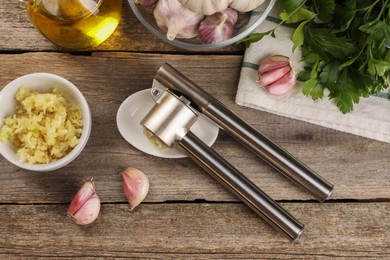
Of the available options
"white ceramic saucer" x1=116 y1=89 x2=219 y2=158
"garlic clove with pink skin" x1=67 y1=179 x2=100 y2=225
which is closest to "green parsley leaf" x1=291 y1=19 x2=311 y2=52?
"white ceramic saucer" x1=116 y1=89 x2=219 y2=158

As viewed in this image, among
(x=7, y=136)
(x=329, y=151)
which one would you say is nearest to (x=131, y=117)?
(x=7, y=136)

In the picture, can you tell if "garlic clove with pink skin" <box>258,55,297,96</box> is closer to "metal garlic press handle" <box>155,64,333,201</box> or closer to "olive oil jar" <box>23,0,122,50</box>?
"metal garlic press handle" <box>155,64,333,201</box>

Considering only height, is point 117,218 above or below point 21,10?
below

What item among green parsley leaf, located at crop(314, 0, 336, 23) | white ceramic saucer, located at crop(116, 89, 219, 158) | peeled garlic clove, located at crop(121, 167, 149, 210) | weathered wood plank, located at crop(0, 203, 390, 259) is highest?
green parsley leaf, located at crop(314, 0, 336, 23)

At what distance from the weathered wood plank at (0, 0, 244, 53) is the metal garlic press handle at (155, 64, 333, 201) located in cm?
10

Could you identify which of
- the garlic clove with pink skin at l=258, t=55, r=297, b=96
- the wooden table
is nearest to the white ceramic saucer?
the wooden table

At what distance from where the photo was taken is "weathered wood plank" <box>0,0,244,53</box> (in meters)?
1.19

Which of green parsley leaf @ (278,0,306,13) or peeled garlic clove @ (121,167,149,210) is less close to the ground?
green parsley leaf @ (278,0,306,13)

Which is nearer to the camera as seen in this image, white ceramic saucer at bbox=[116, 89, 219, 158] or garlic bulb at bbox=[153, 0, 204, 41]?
garlic bulb at bbox=[153, 0, 204, 41]

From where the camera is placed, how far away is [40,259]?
3.83 ft

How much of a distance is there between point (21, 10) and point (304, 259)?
2.31ft

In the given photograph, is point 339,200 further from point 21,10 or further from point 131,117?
point 21,10

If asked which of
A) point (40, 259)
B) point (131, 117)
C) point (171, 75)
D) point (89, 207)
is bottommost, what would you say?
point (40, 259)

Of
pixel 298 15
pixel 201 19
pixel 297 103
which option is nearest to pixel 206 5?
pixel 201 19
